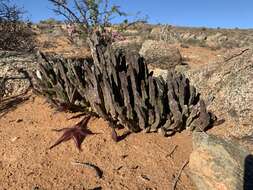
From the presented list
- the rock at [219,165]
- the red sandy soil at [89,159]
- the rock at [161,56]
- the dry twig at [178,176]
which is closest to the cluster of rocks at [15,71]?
the red sandy soil at [89,159]

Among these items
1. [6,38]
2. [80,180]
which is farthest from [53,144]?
[6,38]

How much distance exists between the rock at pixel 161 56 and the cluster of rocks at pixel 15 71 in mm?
5886

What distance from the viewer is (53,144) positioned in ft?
14.7

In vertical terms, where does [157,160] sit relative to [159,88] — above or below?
below

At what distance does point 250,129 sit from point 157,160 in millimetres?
1158

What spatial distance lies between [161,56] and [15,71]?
6996 mm

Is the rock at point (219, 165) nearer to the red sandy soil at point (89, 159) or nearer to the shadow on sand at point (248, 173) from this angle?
the shadow on sand at point (248, 173)

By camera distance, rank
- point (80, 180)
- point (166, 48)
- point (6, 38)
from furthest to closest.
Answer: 1. point (166, 48)
2. point (6, 38)
3. point (80, 180)

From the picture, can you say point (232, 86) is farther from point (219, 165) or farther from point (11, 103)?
point (11, 103)

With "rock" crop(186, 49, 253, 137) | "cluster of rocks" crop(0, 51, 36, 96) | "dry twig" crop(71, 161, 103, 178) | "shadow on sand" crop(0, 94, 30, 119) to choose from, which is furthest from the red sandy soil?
"cluster of rocks" crop(0, 51, 36, 96)

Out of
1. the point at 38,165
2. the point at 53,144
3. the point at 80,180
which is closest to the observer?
the point at 80,180

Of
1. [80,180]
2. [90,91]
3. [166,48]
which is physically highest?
[90,91]

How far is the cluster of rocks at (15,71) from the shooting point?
6093 mm

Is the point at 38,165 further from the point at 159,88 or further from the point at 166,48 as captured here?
the point at 166,48
